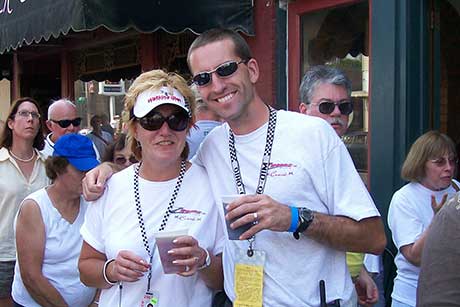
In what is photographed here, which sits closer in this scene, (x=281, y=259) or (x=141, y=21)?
(x=281, y=259)

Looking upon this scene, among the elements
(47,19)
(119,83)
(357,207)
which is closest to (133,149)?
(357,207)

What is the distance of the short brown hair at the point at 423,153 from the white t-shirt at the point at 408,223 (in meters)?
0.08

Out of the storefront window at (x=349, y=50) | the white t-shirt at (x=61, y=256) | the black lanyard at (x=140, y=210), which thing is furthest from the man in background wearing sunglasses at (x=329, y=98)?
the storefront window at (x=349, y=50)

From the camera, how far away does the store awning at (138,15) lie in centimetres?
551

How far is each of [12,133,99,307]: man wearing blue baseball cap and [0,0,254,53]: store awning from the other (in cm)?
235

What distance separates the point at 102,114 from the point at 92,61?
6.54ft

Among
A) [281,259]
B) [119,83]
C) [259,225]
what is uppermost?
[119,83]

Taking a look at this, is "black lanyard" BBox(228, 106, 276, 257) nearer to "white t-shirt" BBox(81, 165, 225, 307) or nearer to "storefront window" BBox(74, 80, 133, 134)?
"white t-shirt" BBox(81, 165, 225, 307)

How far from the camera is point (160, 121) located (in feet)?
7.88

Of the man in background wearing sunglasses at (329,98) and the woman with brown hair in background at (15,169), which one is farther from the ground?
the man in background wearing sunglasses at (329,98)

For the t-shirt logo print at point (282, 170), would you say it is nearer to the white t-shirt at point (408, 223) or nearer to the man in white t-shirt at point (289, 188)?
the man in white t-shirt at point (289, 188)

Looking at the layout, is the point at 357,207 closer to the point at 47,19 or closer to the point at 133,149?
the point at 133,149

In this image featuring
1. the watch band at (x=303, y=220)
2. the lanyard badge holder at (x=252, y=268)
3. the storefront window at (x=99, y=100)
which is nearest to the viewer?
the watch band at (x=303, y=220)

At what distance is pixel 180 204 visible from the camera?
2.43m
